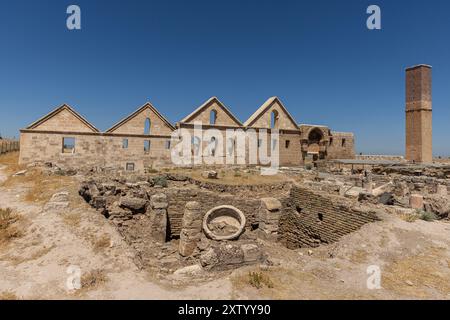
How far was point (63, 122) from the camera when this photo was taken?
21.4 m

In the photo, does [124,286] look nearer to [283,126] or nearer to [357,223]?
[357,223]

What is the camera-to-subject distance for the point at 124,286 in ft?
17.6

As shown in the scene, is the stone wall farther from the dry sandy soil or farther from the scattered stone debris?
the dry sandy soil

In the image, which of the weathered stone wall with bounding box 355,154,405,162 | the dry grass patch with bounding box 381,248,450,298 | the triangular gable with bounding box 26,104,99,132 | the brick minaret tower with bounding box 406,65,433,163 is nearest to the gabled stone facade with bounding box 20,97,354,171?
the triangular gable with bounding box 26,104,99,132

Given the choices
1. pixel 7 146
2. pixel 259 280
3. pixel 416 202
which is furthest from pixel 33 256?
pixel 7 146

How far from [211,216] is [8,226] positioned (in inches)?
314

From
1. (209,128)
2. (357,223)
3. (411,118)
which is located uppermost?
(411,118)

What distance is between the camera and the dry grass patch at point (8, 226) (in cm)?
740

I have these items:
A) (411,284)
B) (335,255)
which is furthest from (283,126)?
(411,284)

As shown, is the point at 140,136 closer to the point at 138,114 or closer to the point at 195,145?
the point at 138,114

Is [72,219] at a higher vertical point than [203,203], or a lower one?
higher

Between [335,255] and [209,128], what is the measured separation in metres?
19.8

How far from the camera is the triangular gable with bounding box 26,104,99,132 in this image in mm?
20750
